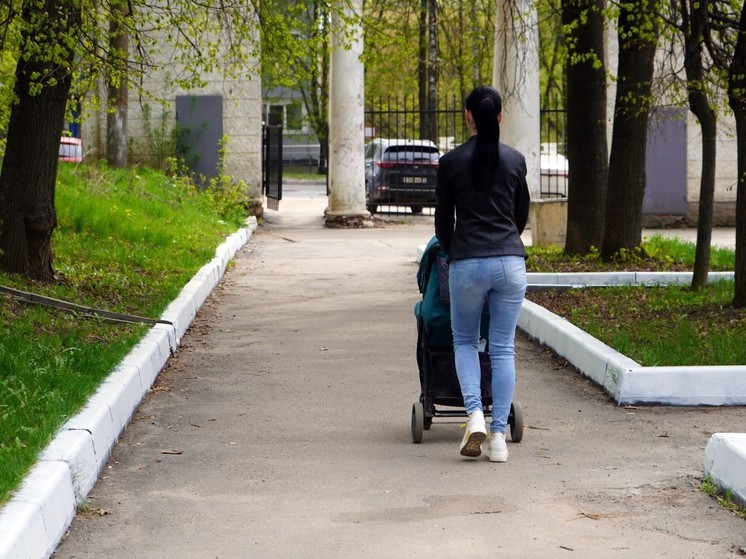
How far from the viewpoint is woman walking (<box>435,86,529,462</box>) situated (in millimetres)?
6250

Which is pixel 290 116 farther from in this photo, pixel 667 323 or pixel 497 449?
pixel 497 449

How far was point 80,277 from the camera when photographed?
12.3m

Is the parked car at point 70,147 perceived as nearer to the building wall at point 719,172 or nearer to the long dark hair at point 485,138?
the building wall at point 719,172

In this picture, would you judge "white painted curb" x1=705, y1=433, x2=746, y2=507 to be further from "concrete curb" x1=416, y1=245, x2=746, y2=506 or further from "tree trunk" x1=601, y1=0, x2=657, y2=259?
"tree trunk" x1=601, y1=0, x2=657, y2=259

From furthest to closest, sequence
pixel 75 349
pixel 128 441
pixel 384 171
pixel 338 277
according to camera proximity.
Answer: pixel 384 171 → pixel 338 277 → pixel 75 349 → pixel 128 441

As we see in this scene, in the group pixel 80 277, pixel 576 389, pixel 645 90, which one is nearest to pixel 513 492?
pixel 576 389

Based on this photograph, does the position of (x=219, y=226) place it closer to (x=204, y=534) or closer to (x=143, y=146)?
(x=143, y=146)

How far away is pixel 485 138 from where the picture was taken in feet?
20.5

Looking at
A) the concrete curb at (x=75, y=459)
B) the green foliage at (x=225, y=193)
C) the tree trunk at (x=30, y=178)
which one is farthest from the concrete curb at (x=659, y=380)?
the green foliage at (x=225, y=193)

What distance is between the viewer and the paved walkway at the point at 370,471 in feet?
16.2

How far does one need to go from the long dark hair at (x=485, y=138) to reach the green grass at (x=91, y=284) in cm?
246

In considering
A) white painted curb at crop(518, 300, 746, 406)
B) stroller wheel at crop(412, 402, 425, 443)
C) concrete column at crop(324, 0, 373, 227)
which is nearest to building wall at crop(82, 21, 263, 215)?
concrete column at crop(324, 0, 373, 227)

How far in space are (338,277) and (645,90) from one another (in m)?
4.56

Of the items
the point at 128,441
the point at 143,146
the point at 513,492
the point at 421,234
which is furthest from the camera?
the point at 143,146
